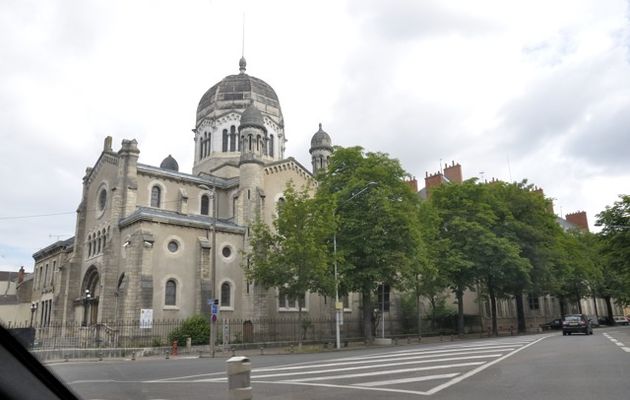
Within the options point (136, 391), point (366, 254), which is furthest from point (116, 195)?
point (136, 391)

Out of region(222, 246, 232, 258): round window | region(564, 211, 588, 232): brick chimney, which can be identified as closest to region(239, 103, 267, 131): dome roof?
region(222, 246, 232, 258): round window

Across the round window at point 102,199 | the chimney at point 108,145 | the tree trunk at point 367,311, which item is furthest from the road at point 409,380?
the chimney at point 108,145

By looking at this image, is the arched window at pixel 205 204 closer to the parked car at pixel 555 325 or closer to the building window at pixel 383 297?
the building window at pixel 383 297

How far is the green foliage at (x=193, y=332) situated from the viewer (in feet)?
98.3

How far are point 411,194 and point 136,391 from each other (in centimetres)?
2621

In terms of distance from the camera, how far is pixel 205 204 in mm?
43844

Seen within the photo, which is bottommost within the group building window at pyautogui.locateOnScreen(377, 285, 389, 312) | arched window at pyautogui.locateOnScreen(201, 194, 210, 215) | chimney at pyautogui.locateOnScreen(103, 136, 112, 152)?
building window at pyautogui.locateOnScreen(377, 285, 389, 312)

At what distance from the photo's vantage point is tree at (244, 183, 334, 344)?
29516 mm

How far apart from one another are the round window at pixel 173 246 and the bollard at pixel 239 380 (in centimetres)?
2996

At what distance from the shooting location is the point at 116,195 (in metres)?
37.8

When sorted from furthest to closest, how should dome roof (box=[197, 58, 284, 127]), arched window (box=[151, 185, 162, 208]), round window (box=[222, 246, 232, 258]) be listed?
dome roof (box=[197, 58, 284, 127]), arched window (box=[151, 185, 162, 208]), round window (box=[222, 246, 232, 258])

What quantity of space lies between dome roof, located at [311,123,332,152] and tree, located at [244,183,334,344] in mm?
20556

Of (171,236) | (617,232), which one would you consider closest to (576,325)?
(617,232)

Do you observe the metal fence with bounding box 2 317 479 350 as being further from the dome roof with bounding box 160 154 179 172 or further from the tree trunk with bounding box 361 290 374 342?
the dome roof with bounding box 160 154 179 172
